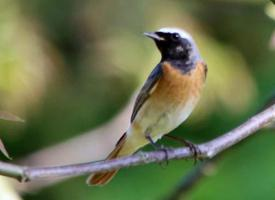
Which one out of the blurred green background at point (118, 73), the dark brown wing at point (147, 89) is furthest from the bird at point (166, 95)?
the blurred green background at point (118, 73)

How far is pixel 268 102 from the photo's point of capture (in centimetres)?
249

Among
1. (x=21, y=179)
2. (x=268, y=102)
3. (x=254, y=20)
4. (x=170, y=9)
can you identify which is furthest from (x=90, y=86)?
(x=21, y=179)

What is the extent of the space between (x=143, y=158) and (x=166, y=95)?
0.81 metres

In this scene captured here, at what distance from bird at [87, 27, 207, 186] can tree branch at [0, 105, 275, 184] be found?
0.55 m

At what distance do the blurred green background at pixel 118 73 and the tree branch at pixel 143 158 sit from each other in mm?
1673

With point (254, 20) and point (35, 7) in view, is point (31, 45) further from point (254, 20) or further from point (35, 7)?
point (254, 20)

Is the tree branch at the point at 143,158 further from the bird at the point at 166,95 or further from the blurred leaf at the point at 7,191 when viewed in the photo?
the blurred leaf at the point at 7,191

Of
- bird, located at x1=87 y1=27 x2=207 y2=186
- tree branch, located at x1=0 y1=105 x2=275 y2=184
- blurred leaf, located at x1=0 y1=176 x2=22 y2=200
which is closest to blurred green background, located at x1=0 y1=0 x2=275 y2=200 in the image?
blurred leaf, located at x1=0 y1=176 x2=22 y2=200

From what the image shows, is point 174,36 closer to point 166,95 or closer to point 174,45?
point 174,45

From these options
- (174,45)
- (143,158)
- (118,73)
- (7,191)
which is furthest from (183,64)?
(118,73)

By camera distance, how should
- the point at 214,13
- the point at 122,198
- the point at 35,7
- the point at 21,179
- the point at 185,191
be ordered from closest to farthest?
the point at 21,179, the point at 185,191, the point at 122,198, the point at 35,7, the point at 214,13

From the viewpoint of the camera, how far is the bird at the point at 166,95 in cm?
283

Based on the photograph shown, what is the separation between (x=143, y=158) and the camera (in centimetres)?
206

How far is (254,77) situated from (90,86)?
800mm
